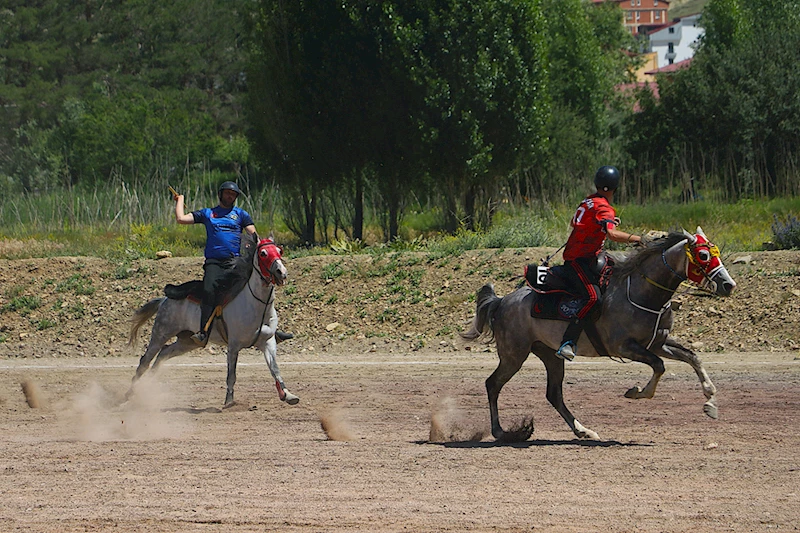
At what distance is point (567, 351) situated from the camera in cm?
1033

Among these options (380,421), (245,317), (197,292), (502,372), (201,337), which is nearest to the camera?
(502,372)

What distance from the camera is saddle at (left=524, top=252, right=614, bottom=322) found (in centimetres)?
1059

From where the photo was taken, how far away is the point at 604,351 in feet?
35.2

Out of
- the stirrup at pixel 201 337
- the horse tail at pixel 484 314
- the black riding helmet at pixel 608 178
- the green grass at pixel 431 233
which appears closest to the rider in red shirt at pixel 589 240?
the black riding helmet at pixel 608 178

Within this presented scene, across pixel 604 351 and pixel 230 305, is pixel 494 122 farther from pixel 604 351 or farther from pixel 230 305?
pixel 604 351

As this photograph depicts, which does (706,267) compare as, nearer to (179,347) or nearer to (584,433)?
(584,433)

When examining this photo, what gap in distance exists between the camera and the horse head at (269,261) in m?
12.2

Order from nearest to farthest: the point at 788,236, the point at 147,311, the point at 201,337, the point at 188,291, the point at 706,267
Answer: the point at 706,267 < the point at 201,337 < the point at 188,291 < the point at 147,311 < the point at 788,236

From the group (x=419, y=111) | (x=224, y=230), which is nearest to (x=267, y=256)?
(x=224, y=230)

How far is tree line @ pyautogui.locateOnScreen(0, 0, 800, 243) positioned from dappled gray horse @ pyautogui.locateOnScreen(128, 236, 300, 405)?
13.5 metres

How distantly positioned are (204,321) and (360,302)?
7890 millimetres

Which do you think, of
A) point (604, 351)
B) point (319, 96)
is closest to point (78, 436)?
point (604, 351)

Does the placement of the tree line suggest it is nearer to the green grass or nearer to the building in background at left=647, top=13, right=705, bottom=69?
the green grass

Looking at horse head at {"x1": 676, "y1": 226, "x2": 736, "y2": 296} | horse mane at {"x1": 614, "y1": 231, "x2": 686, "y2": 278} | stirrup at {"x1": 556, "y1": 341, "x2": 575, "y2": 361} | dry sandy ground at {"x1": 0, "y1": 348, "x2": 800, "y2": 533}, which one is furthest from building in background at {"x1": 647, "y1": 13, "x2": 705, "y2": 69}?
stirrup at {"x1": 556, "y1": 341, "x2": 575, "y2": 361}
